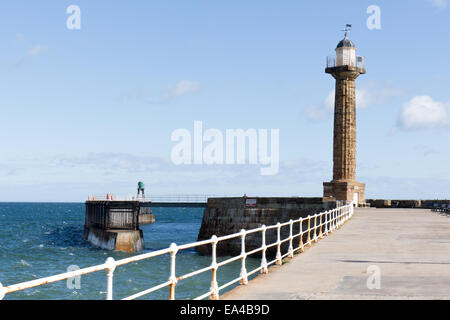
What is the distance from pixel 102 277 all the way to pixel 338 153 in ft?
99.9

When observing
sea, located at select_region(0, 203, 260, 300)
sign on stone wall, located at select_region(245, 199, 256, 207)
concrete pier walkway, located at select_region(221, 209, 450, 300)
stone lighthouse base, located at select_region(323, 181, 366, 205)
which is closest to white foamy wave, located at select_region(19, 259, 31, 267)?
sea, located at select_region(0, 203, 260, 300)

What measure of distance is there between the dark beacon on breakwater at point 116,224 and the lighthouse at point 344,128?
1842 cm

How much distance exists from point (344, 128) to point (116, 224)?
24.6m

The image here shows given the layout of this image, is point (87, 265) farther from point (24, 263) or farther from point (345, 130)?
point (345, 130)

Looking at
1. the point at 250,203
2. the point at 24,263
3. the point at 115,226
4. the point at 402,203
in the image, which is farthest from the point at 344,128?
the point at 24,263

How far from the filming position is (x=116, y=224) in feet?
199

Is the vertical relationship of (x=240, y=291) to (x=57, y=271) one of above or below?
above

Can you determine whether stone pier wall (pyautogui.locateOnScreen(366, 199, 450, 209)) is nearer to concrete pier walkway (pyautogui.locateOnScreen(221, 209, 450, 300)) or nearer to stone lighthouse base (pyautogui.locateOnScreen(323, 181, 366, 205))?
stone lighthouse base (pyautogui.locateOnScreen(323, 181, 366, 205))

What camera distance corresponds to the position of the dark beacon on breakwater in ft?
160

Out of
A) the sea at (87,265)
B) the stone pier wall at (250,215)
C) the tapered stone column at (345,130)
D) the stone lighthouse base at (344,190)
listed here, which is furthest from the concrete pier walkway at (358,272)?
the tapered stone column at (345,130)

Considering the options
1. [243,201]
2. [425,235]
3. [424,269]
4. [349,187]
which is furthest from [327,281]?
[349,187]

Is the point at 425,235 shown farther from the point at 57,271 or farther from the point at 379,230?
the point at 57,271
